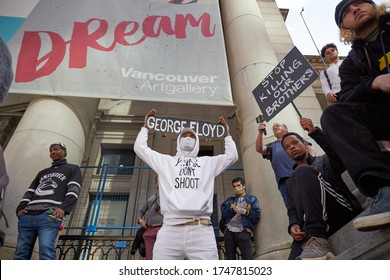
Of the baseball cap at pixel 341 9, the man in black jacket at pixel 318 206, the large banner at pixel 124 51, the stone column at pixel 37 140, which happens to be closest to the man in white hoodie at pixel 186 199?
the man in black jacket at pixel 318 206

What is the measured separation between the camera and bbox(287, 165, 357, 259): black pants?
2395 mm

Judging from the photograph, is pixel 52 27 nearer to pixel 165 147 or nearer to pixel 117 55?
pixel 117 55

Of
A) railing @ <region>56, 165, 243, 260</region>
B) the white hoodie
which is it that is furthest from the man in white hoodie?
railing @ <region>56, 165, 243, 260</region>

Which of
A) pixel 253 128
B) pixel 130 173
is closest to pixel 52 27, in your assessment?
pixel 130 173

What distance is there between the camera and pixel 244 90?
6.87m

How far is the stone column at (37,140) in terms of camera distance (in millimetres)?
4969

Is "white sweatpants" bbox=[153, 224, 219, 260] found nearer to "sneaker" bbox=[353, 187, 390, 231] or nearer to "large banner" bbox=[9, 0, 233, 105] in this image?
"sneaker" bbox=[353, 187, 390, 231]

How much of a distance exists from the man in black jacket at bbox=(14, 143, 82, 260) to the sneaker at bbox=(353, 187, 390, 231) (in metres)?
3.44

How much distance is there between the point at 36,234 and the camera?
12.5 feet

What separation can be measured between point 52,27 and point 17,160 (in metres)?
3.61

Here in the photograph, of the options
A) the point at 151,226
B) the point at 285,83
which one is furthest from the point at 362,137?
the point at 151,226

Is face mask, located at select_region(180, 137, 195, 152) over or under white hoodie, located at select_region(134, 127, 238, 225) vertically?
over

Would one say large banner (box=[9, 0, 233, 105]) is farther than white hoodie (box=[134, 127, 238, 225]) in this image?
Yes

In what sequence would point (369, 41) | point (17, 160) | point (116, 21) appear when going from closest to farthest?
point (369, 41) < point (17, 160) < point (116, 21)
